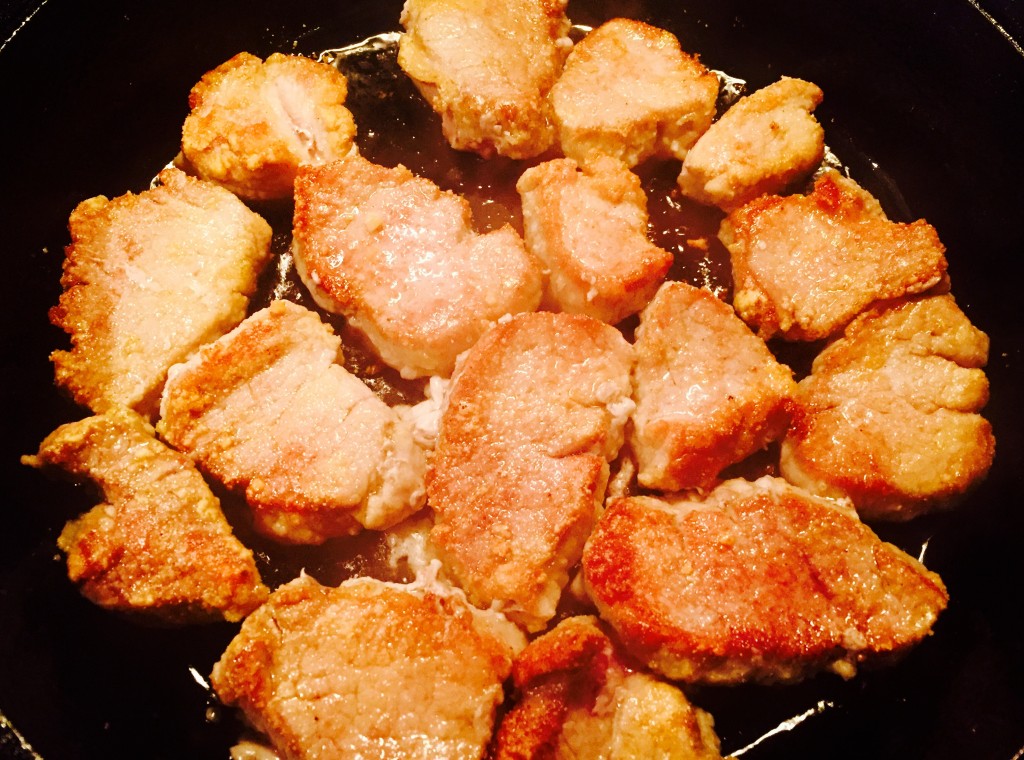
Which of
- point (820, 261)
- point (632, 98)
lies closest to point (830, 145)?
point (820, 261)

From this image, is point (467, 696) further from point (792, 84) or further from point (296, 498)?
point (792, 84)

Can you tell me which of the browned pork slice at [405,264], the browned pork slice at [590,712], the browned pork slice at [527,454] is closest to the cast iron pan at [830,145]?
the browned pork slice at [590,712]

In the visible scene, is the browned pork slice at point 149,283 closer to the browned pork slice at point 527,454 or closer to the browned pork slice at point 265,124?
the browned pork slice at point 265,124

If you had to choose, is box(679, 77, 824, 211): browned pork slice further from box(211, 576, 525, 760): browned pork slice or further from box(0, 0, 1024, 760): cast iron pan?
box(211, 576, 525, 760): browned pork slice

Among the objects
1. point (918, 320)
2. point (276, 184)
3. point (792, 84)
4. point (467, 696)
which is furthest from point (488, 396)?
point (792, 84)

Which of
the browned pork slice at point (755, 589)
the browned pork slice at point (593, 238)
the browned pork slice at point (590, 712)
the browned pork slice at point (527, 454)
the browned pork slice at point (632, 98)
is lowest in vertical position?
the browned pork slice at point (590, 712)
